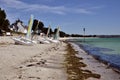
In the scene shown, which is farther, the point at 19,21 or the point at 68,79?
the point at 19,21

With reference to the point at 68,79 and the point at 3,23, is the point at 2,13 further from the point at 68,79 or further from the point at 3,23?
the point at 68,79

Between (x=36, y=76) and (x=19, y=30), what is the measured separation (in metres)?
159

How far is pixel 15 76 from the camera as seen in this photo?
14688 mm

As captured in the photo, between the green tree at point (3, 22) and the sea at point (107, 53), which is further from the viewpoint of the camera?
the green tree at point (3, 22)

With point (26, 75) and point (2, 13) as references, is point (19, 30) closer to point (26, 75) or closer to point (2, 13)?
point (2, 13)

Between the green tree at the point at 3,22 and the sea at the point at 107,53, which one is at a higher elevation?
the green tree at the point at 3,22

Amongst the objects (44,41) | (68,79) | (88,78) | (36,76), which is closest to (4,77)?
(36,76)

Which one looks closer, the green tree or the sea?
the sea

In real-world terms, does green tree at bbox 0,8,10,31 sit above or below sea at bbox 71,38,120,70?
above

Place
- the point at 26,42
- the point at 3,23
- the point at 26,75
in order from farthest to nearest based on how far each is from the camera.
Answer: the point at 3,23 → the point at 26,42 → the point at 26,75

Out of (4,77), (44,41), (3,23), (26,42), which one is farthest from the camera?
(3,23)

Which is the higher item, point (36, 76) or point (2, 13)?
point (2, 13)

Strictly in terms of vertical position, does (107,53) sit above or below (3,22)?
below

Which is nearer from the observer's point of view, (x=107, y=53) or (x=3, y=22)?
(x=107, y=53)
